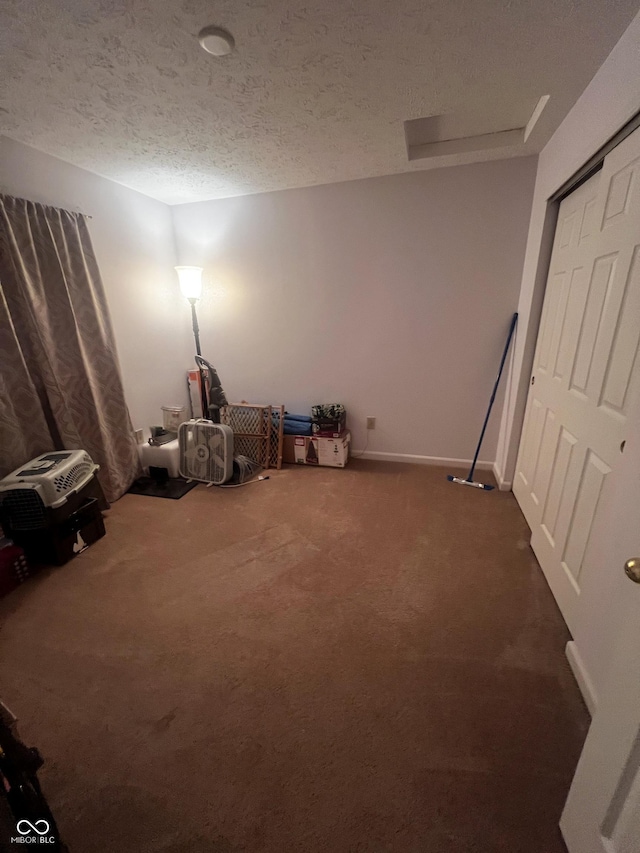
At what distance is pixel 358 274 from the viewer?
288 cm

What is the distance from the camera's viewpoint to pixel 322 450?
3.12 meters

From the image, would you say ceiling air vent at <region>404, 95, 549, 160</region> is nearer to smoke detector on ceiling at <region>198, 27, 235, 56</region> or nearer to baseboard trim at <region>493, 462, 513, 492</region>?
smoke detector on ceiling at <region>198, 27, 235, 56</region>

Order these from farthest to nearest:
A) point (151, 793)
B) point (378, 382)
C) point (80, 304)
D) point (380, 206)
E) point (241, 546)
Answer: point (378, 382)
point (380, 206)
point (80, 304)
point (241, 546)
point (151, 793)

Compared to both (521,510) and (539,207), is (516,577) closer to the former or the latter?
(521,510)

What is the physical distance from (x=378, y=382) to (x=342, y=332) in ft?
1.79

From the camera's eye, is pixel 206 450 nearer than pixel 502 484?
No

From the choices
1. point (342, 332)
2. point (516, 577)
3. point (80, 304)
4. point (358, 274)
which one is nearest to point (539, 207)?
point (358, 274)

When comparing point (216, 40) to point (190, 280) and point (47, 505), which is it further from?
point (47, 505)

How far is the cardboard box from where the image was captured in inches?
121

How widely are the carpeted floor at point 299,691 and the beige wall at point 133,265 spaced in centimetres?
149

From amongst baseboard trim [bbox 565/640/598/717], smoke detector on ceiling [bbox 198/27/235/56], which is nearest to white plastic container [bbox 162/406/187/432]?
smoke detector on ceiling [bbox 198/27/235/56]

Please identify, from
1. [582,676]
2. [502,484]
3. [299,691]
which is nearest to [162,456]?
[299,691]

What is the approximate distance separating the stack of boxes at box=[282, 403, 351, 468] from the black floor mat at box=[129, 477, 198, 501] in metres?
0.95

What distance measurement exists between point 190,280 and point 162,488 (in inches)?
69.6
